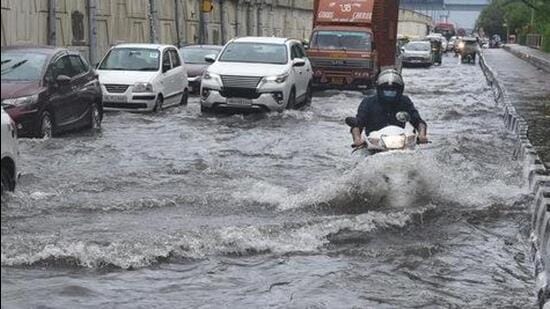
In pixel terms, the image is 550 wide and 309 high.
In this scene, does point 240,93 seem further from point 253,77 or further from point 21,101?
point 21,101

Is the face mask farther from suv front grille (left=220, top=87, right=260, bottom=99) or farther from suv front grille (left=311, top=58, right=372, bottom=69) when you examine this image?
suv front grille (left=311, top=58, right=372, bottom=69)

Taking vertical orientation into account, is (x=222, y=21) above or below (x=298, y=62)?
above

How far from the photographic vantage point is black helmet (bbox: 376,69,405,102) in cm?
851

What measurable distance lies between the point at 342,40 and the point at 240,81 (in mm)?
8541

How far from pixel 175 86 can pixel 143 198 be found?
1001cm

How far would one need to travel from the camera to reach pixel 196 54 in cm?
2425

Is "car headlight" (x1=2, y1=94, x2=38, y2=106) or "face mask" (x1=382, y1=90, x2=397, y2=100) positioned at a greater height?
"face mask" (x1=382, y1=90, x2=397, y2=100)

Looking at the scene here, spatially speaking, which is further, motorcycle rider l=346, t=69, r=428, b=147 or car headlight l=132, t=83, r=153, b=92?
car headlight l=132, t=83, r=153, b=92

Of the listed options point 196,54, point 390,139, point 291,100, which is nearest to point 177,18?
point 196,54

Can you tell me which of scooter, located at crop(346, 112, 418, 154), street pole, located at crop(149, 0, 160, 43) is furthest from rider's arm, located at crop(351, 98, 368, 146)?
street pole, located at crop(149, 0, 160, 43)

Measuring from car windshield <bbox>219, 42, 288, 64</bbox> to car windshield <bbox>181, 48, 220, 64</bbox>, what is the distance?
15.3ft

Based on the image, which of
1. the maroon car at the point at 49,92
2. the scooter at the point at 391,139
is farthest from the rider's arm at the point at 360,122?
the maroon car at the point at 49,92

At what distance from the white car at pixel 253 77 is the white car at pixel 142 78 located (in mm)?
948

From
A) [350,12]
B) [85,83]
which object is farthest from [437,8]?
[85,83]
